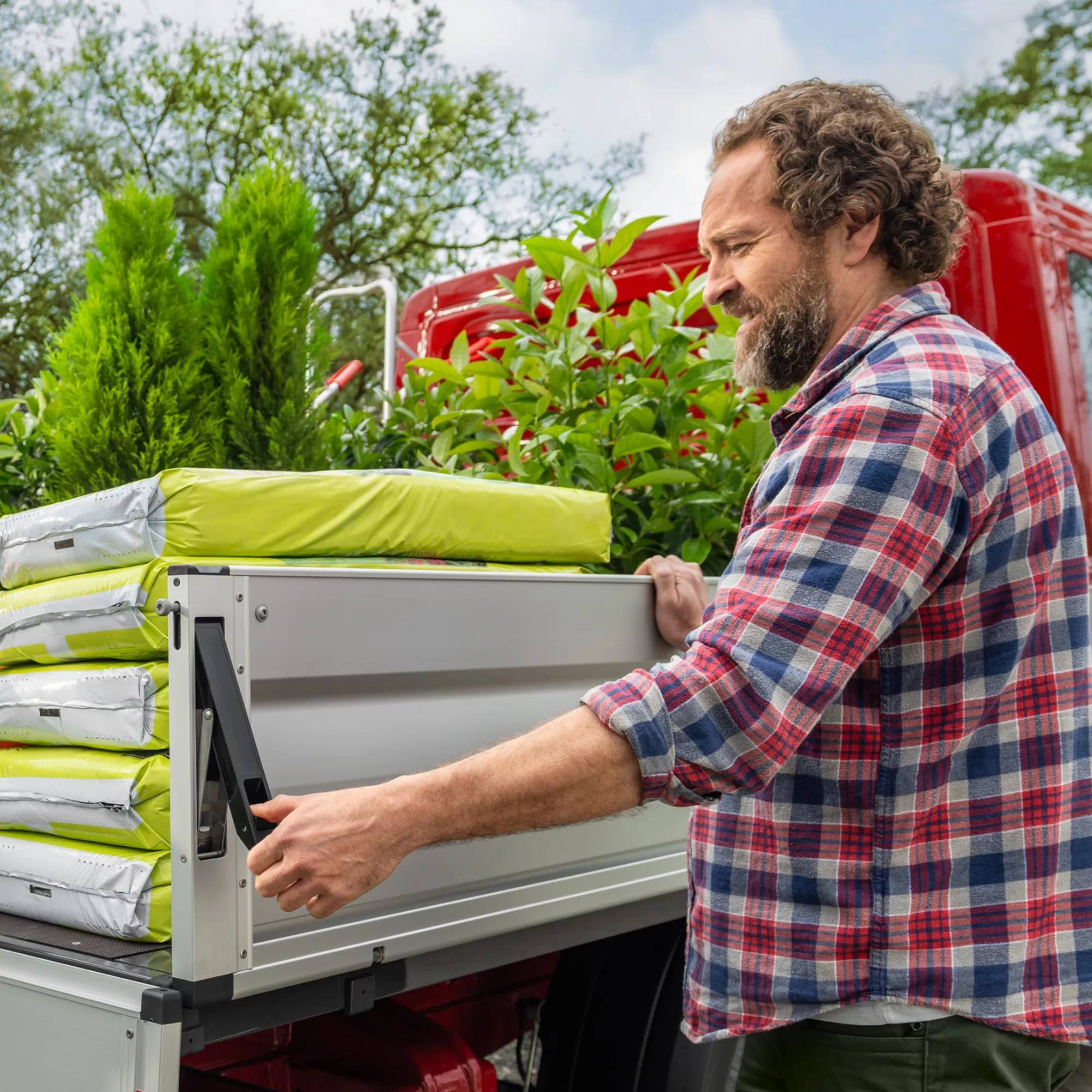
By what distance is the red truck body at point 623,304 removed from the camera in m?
1.94

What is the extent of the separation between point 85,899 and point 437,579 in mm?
623

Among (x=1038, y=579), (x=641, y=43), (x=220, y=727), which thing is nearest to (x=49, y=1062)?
(x=220, y=727)

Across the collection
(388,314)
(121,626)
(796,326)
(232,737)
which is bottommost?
(232,737)

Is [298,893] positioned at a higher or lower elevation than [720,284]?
lower

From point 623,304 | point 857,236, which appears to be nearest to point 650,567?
point 857,236

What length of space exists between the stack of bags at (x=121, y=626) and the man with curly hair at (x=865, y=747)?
1.16ft

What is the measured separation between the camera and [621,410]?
270 cm

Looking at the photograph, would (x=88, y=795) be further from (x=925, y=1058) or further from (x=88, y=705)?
(x=925, y=1058)

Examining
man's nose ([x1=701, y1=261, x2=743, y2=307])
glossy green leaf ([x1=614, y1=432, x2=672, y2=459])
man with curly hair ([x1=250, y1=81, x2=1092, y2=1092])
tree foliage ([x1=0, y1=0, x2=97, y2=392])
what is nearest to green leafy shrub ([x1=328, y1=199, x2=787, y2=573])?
glossy green leaf ([x1=614, y1=432, x2=672, y2=459])

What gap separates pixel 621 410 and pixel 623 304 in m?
1.09

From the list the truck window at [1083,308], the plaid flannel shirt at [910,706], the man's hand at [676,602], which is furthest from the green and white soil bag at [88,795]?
the truck window at [1083,308]

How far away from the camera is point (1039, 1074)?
1.51 metres

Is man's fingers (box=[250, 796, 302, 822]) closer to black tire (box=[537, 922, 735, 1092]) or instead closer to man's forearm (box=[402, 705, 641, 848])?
man's forearm (box=[402, 705, 641, 848])

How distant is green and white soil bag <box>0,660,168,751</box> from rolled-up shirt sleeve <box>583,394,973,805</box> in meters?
0.62
